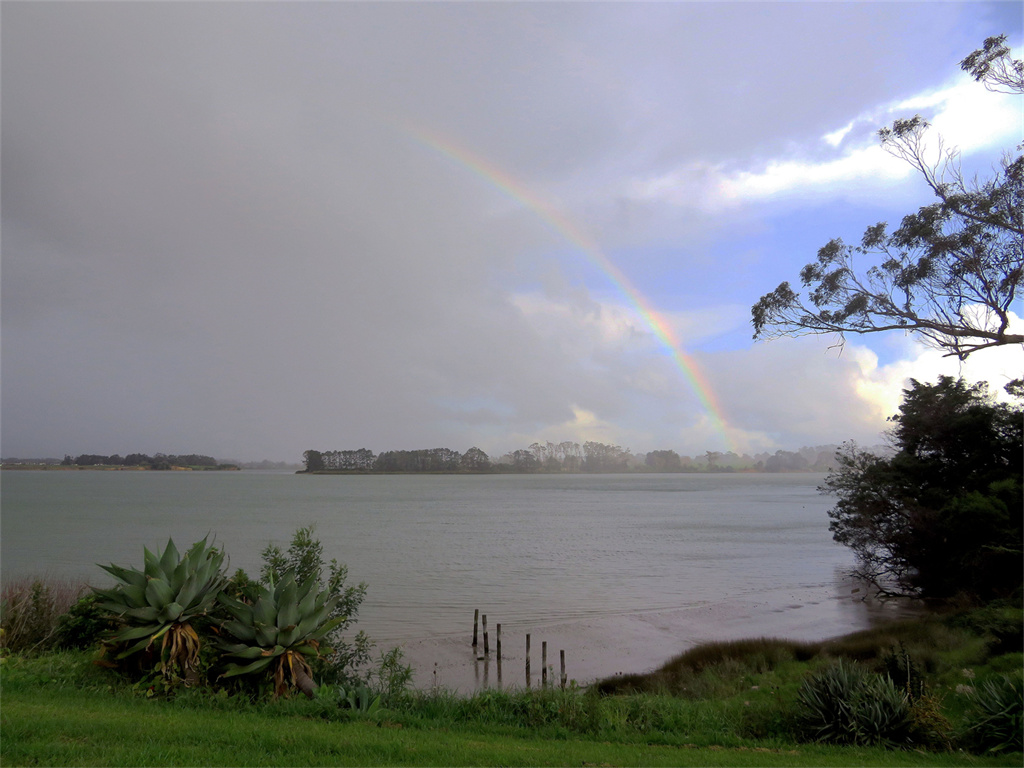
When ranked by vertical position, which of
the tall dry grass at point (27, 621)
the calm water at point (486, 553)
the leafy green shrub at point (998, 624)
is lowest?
the calm water at point (486, 553)

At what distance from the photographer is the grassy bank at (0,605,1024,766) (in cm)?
572

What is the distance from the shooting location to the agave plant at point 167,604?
319 inches

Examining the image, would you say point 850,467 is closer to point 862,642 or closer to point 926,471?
point 926,471

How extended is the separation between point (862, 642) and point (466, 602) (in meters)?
16.9

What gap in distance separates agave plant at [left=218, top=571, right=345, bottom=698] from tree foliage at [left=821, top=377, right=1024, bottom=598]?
19558 millimetres

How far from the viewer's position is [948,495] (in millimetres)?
24734

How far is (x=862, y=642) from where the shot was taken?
1892cm

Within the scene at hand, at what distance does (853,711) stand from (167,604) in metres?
8.79

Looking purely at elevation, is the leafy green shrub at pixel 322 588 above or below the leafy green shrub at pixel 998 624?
above

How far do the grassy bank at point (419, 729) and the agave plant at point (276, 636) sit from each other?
20.8 inches

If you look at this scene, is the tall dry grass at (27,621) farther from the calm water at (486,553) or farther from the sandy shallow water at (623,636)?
the calm water at (486,553)

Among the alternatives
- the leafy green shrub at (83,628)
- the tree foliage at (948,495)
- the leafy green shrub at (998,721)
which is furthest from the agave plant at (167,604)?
the tree foliage at (948,495)

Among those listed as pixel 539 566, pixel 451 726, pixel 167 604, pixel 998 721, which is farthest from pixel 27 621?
pixel 539 566

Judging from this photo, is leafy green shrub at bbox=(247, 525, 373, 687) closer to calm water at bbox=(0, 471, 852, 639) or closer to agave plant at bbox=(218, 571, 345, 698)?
agave plant at bbox=(218, 571, 345, 698)
